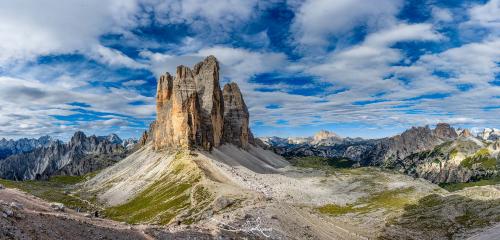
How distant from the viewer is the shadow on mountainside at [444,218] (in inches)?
4929

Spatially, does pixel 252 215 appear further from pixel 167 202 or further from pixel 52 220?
pixel 167 202

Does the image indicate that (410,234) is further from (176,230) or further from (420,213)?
(176,230)

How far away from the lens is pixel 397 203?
572 feet

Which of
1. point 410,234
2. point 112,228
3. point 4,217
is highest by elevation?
point 4,217

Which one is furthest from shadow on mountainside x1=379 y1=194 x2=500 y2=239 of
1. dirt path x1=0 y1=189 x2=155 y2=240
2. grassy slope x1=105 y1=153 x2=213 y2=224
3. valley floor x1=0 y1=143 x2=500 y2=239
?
dirt path x1=0 y1=189 x2=155 y2=240

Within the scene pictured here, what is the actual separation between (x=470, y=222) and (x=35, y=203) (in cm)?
12815

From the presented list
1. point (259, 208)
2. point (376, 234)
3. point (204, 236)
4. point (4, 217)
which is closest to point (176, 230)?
point (204, 236)

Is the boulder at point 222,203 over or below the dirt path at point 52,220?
below

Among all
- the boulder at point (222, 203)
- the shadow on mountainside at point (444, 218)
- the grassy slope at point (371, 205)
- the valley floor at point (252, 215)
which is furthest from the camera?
the grassy slope at point (371, 205)

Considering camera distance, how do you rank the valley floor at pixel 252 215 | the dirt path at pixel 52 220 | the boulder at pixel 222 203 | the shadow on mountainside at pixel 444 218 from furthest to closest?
the boulder at pixel 222 203 < the shadow on mountainside at pixel 444 218 < the valley floor at pixel 252 215 < the dirt path at pixel 52 220

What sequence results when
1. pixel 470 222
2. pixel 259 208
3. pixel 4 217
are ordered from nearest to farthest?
pixel 4 217 < pixel 259 208 < pixel 470 222

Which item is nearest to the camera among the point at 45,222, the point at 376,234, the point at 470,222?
the point at 45,222

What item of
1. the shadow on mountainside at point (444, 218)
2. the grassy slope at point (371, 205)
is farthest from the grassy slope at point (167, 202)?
the shadow on mountainside at point (444, 218)

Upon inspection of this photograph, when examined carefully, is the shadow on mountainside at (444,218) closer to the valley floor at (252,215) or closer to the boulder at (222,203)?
the valley floor at (252,215)
